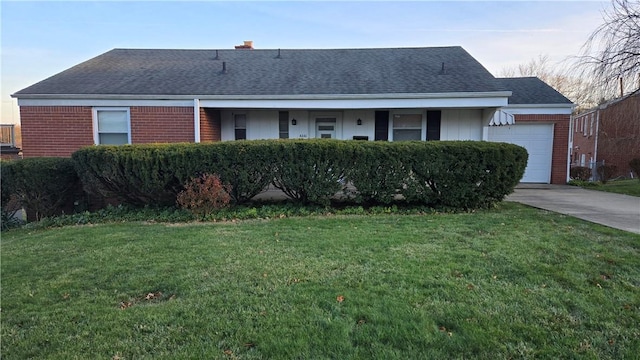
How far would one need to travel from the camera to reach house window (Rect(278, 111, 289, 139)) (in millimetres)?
11977

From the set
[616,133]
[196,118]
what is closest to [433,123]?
[196,118]

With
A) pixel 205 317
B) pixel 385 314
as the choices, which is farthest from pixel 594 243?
pixel 205 317

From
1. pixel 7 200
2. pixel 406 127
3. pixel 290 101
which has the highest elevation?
pixel 290 101

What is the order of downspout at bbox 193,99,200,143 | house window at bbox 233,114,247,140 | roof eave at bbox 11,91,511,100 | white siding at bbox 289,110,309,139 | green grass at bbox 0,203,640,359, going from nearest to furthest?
green grass at bbox 0,203,640,359 → roof eave at bbox 11,91,511,100 → downspout at bbox 193,99,200,143 → white siding at bbox 289,110,309,139 → house window at bbox 233,114,247,140

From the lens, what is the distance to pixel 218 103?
412 inches

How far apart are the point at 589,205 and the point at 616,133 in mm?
12182

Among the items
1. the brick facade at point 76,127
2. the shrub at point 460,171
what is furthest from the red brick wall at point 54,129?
the shrub at point 460,171

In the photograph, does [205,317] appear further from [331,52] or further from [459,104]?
[331,52]

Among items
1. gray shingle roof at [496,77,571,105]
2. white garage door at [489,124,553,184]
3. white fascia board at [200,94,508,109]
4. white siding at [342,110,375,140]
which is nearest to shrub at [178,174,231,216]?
white fascia board at [200,94,508,109]

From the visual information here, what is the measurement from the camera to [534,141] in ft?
44.4

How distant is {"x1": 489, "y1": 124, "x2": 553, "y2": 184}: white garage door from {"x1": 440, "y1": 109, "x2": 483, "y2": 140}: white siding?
2.74m

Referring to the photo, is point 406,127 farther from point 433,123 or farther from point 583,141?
point 583,141

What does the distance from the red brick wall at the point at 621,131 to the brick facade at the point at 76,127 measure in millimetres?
14622

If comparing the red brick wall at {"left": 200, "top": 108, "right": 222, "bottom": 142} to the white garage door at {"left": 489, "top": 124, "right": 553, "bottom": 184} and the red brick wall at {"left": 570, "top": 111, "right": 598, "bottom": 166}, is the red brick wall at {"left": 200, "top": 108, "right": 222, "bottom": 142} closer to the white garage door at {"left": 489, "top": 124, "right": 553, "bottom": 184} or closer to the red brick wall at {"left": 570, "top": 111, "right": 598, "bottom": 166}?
the white garage door at {"left": 489, "top": 124, "right": 553, "bottom": 184}
